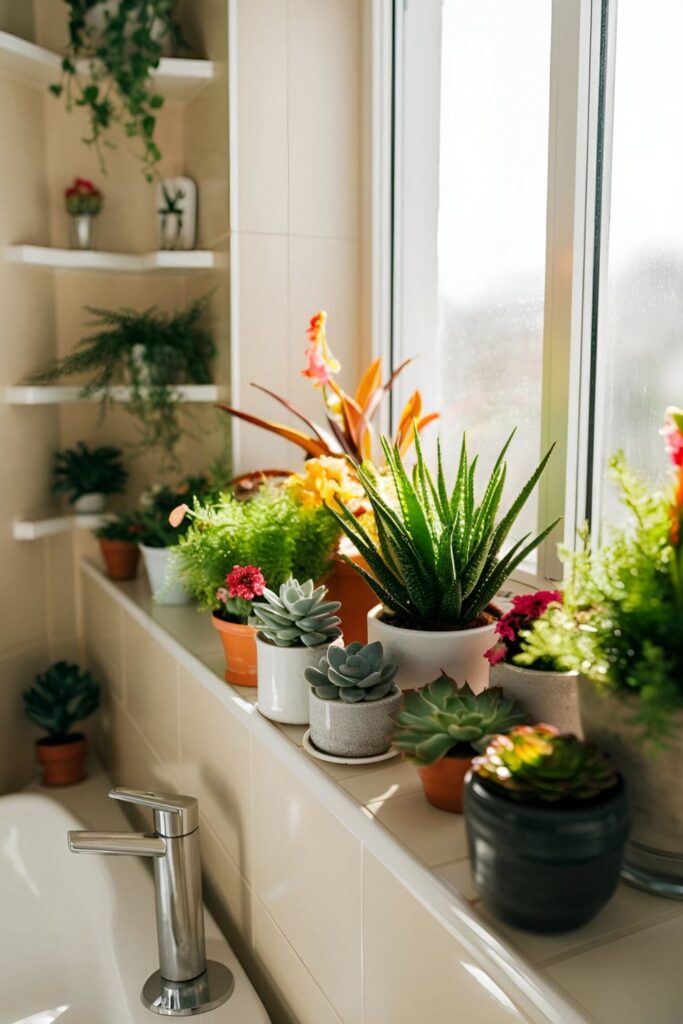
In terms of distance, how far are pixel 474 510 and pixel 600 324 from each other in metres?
0.35

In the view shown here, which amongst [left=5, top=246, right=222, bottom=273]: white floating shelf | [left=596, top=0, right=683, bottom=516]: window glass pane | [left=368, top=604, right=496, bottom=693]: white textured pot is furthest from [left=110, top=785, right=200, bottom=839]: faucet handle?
[left=5, top=246, right=222, bottom=273]: white floating shelf

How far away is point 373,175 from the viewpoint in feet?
5.59

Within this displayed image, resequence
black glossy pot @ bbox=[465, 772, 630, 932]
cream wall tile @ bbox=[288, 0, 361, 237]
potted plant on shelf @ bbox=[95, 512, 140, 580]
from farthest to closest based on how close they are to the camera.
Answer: potted plant on shelf @ bbox=[95, 512, 140, 580], cream wall tile @ bbox=[288, 0, 361, 237], black glossy pot @ bbox=[465, 772, 630, 932]

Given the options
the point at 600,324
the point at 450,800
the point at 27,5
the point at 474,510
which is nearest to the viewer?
the point at 450,800

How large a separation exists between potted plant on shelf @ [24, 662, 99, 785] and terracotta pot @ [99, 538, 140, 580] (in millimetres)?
228

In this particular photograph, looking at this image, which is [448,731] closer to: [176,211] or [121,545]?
[121,545]

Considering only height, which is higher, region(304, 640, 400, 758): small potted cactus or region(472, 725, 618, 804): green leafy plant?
region(472, 725, 618, 804): green leafy plant

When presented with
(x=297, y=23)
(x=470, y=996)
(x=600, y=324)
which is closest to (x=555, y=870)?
(x=470, y=996)

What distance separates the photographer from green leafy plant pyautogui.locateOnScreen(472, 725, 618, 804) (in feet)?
2.23

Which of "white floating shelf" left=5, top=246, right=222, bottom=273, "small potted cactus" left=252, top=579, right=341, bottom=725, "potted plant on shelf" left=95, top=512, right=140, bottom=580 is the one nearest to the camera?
"small potted cactus" left=252, top=579, right=341, bottom=725

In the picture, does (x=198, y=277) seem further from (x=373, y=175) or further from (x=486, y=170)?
(x=486, y=170)

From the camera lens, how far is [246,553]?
1.28 m

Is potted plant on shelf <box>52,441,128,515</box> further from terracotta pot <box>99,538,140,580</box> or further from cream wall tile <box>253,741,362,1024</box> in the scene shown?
cream wall tile <box>253,741,362,1024</box>

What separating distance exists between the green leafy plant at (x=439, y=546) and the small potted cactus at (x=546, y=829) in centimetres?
34
